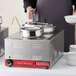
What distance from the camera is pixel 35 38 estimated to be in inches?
75.0

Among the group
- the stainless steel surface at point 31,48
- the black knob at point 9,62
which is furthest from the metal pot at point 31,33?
the black knob at point 9,62

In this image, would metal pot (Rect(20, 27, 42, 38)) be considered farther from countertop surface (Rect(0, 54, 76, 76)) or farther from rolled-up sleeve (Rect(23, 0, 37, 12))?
rolled-up sleeve (Rect(23, 0, 37, 12))

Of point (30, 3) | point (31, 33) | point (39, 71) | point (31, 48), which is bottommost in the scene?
point (39, 71)

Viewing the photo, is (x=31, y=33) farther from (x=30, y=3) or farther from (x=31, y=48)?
(x=30, y=3)

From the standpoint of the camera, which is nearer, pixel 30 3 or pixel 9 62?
pixel 9 62

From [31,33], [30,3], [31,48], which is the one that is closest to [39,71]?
[31,48]

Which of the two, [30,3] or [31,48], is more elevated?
[30,3]

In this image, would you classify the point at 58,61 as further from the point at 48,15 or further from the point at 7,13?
the point at 7,13

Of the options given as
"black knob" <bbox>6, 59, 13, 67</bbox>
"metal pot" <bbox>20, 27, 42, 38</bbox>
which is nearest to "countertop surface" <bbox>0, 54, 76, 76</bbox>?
"black knob" <bbox>6, 59, 13, 67</bbox>

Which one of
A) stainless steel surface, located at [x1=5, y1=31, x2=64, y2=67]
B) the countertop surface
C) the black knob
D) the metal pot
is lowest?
the countertop surface

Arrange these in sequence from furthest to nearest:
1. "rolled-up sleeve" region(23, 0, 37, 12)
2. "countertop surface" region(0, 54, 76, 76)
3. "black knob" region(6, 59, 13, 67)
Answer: "rolled-up sleeve" region(23, 0, 37, 12) < "black knob" region(6, 59, 13, 67) < "countertop surface" region(0, 54, 76, 76)

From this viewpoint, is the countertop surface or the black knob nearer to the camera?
the countertop surface

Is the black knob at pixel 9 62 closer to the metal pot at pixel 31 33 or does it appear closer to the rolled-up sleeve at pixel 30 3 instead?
the metal pot at pixel 31 33

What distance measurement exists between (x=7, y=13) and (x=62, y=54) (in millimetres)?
2834
